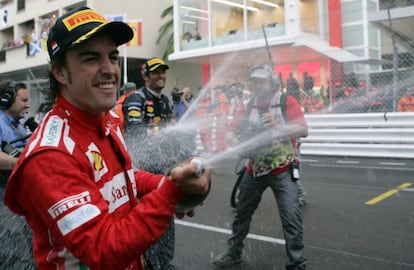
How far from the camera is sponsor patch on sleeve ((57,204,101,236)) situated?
1.36 metres

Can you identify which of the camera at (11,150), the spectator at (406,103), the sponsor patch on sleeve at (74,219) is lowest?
the sponsor patch on sleeve at (74,219)

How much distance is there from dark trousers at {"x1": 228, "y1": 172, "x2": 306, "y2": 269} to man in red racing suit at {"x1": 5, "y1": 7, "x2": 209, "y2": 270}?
2.23 meters

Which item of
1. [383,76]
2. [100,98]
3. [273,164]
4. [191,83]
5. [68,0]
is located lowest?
[273,164]

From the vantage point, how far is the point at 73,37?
155 centimetres

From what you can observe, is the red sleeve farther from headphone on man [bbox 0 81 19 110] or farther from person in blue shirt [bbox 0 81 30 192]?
headphone on man [bbox 0 81 19 110]

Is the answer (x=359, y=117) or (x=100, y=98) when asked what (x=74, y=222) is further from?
(x=359, y=117)

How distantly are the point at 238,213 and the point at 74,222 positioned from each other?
9.93 ft

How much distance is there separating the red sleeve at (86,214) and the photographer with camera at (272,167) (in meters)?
2.59

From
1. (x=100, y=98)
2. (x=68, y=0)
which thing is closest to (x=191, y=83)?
(x=68, y=0)

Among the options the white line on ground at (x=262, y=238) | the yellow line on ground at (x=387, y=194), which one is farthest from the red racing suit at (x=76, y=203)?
the yellow line on ground at (x=387, y=194)

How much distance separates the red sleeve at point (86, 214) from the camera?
136 centimetres

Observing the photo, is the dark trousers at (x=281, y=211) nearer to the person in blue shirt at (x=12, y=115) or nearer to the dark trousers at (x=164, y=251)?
the dark trousers at (x=164, y=251)

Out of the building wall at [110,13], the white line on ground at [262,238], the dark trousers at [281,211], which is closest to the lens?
the dark trousers at [281,211]

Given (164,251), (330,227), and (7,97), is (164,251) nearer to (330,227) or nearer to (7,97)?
(7,97)
